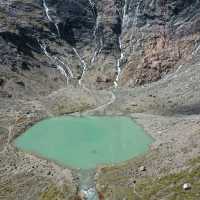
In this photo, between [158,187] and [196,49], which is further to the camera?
[196,49]

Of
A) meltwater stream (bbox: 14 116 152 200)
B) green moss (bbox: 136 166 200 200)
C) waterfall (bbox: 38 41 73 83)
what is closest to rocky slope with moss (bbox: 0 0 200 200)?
green moss (bbox: 136 166 200 200)

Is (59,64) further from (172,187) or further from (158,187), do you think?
(172,187)

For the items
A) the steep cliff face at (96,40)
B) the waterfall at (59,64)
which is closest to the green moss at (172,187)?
the steep cliff face at (96,40)

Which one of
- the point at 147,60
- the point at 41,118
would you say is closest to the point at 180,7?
the point at 147,60

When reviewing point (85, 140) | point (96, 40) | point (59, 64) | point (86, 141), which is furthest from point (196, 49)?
point (86, 141)

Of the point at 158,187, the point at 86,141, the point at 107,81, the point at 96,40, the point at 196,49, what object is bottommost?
the point at 107,81

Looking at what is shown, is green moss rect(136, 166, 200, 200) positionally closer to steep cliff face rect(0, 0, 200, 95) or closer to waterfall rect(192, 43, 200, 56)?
steep cliff face rect(0, 0, 200, 95)
